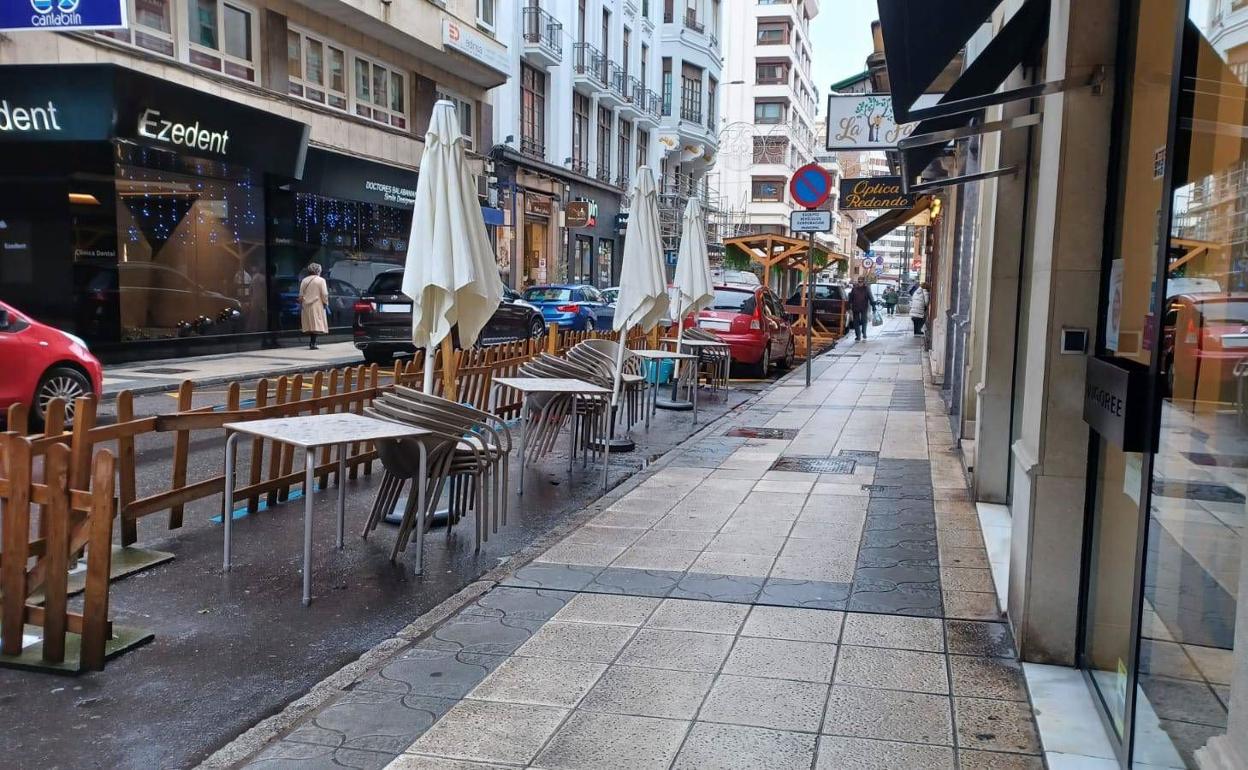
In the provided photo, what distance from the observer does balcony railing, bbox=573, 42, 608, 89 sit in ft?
121

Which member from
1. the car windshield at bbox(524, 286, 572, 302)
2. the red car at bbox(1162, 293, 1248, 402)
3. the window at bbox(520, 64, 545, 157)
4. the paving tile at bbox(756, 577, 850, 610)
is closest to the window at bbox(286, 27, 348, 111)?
the car windshield at bbox(524, 286, 572, 302)

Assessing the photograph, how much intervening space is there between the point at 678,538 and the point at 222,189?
56.4 feet

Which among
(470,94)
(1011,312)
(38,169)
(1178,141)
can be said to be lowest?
(1011,312)

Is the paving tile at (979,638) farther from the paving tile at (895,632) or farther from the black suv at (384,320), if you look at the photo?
the black suv at (384,320)

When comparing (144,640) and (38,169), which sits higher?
(38,169)

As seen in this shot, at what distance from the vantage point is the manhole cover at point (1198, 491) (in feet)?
7.94

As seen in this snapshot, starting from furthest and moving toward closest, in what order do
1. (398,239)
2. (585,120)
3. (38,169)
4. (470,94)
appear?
(585,120), (470,94), (398,239), (38,169)

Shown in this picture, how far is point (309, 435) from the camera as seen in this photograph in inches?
209

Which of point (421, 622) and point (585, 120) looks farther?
point (585, 120)

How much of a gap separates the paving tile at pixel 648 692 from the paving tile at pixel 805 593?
1096 mm

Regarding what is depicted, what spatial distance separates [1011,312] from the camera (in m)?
6.74

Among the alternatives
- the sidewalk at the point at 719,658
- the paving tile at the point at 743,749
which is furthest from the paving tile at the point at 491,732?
the paving tile at the point at 743,749

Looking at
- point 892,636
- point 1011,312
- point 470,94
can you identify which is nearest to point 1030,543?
point 892,636

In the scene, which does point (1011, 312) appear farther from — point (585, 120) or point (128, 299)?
point (585, 120)
